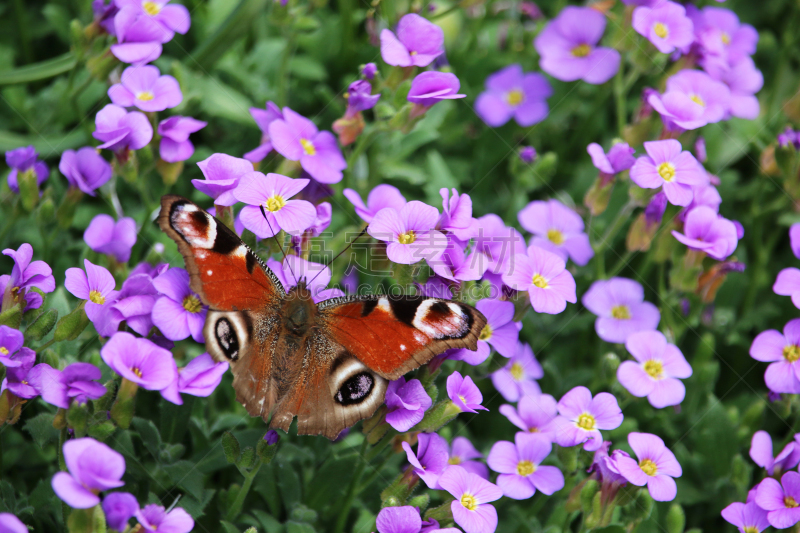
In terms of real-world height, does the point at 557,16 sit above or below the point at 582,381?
above

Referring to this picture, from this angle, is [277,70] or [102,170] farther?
[277,70]

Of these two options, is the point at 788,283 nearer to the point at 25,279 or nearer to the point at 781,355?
the point at 781,355

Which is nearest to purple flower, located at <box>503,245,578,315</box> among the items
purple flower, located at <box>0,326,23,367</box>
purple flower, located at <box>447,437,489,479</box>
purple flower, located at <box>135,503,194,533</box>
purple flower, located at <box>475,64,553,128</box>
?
purple flower, located at <box>447,437,489,479</box>

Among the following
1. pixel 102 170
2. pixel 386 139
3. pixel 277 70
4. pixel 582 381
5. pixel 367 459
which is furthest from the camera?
pixel 277 70

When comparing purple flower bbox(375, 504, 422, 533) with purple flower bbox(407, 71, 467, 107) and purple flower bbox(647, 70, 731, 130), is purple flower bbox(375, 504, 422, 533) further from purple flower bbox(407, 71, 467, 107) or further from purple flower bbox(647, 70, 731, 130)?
purple flower bbox(647, 70, 731, 130)

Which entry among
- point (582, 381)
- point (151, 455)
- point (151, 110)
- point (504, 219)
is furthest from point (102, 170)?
point (582, 381)

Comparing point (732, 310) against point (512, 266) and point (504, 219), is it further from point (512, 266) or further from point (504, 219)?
point (512, 266)
